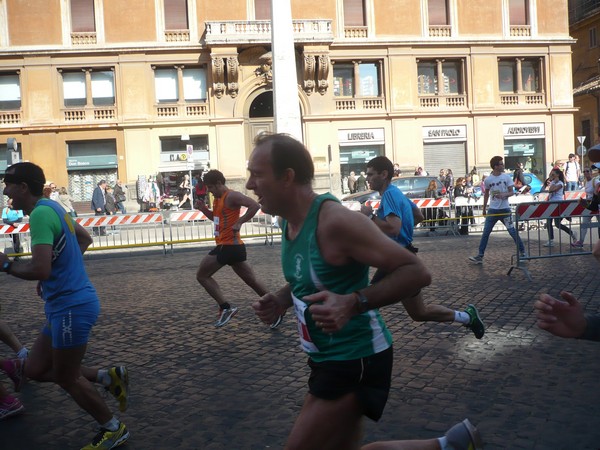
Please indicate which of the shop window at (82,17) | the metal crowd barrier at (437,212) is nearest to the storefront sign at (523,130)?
the metal crowd barrier at (437,212)

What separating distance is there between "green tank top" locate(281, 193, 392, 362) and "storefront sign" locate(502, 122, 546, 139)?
3816cm

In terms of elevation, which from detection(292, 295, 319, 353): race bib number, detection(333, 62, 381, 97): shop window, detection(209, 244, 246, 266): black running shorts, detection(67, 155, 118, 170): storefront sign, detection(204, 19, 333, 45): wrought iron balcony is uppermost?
Result: detection(204, 19, 333, 45): wrought iron balcony

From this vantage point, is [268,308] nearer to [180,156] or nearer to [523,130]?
[180,156]

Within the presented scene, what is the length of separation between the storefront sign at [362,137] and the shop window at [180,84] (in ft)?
24.0

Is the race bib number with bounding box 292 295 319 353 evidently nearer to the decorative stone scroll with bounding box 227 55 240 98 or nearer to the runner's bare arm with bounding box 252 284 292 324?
the runner's bare arm with bounding box 252 284 292 324

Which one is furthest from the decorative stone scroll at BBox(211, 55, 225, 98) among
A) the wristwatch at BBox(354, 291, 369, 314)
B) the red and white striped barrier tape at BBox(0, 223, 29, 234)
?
the wristwatch at BBox(354, 291, 369, 314)

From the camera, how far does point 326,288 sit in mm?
2893

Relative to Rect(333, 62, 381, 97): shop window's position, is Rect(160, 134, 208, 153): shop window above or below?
below

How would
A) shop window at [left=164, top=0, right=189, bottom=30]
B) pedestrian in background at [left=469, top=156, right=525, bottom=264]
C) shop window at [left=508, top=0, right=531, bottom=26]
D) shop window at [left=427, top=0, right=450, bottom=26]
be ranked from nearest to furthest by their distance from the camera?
pedestrian in background at [left=469, top=156, right=525, bottom=264]
shop window at [left=164, top=0, right=189, bottom=30]
shop window at [left=427, top=0, right=450, bottom=26]
shop window at [left=508, top=0, right=531, bottom=26]

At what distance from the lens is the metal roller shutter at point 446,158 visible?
38.4 metres

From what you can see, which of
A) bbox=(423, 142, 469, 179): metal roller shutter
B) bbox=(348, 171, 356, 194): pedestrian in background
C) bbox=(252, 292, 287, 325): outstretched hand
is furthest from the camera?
bbox=(423, 142, 469, 179): metal roller shutter

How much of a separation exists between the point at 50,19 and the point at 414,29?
1839 cm

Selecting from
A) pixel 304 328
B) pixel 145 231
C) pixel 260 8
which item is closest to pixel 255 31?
pixel 260 8

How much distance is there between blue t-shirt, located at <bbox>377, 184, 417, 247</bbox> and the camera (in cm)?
676
